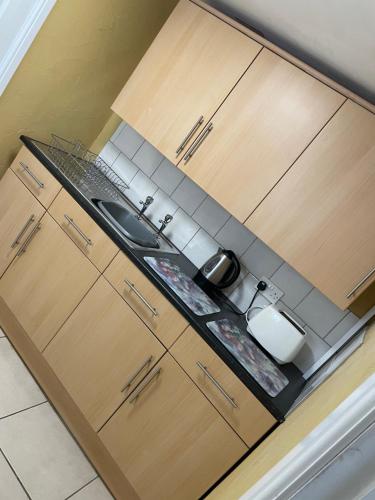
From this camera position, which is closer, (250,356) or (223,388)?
(223,388)

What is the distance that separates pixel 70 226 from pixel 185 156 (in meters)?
0.70

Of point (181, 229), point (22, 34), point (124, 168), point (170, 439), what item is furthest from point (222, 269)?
point (22, 34)

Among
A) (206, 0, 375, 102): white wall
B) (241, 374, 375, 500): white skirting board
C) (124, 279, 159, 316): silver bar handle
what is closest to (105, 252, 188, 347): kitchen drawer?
(124, 279, 159, 316): silver bar handle

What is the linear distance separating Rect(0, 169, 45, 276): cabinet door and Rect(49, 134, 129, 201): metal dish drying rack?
252 mm

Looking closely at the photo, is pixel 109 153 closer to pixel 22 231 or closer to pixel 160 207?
pixel 160 207

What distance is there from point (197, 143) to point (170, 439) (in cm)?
141

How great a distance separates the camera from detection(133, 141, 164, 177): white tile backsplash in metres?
2.46

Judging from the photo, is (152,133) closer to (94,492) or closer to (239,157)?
(239,157)

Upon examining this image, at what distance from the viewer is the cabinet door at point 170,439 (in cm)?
152

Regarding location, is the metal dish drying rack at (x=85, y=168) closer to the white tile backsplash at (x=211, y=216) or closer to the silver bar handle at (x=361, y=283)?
the white tile backsplash at (x=211, y=216)

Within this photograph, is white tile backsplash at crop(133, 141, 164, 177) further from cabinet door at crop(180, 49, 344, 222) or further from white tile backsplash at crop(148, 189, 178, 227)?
cabinet door at crop(180, 49, 344, 222)

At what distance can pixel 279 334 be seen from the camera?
5.93 feet

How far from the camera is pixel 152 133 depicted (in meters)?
2.10

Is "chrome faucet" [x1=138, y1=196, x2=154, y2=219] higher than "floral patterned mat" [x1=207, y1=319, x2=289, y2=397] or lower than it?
higher
